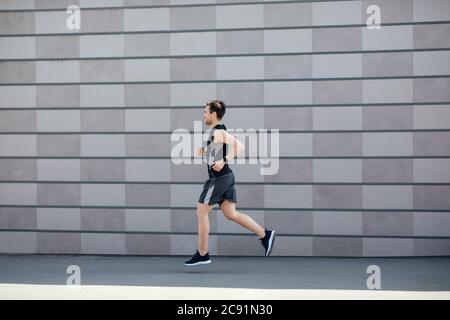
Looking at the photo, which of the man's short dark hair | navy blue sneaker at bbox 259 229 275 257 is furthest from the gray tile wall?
the man's short dark hair

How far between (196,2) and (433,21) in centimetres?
333

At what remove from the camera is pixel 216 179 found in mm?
9109

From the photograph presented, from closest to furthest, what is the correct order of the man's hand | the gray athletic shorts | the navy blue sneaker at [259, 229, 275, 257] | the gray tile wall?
1. the man's hand
2. the gray athletic shorts
3. the navy blue sneaker at [259, 229, 275, 257]
4. the gray tile wall

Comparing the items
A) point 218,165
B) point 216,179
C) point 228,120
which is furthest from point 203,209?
point 228,120

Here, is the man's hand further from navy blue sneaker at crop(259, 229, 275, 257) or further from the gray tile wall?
the gray tile wall

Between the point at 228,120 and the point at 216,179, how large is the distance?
65.2 inches

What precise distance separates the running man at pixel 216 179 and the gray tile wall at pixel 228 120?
52.4 inches

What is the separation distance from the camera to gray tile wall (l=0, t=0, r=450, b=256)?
10164 millimetres

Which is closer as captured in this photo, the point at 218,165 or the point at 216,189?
the point at 218,165

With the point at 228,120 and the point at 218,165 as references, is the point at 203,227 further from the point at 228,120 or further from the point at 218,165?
the point at 228,120

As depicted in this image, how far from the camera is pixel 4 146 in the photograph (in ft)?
36.4

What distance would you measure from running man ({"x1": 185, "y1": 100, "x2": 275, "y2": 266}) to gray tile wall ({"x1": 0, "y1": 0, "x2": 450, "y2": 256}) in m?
1.33

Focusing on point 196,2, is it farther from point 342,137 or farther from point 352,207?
point 352,207
